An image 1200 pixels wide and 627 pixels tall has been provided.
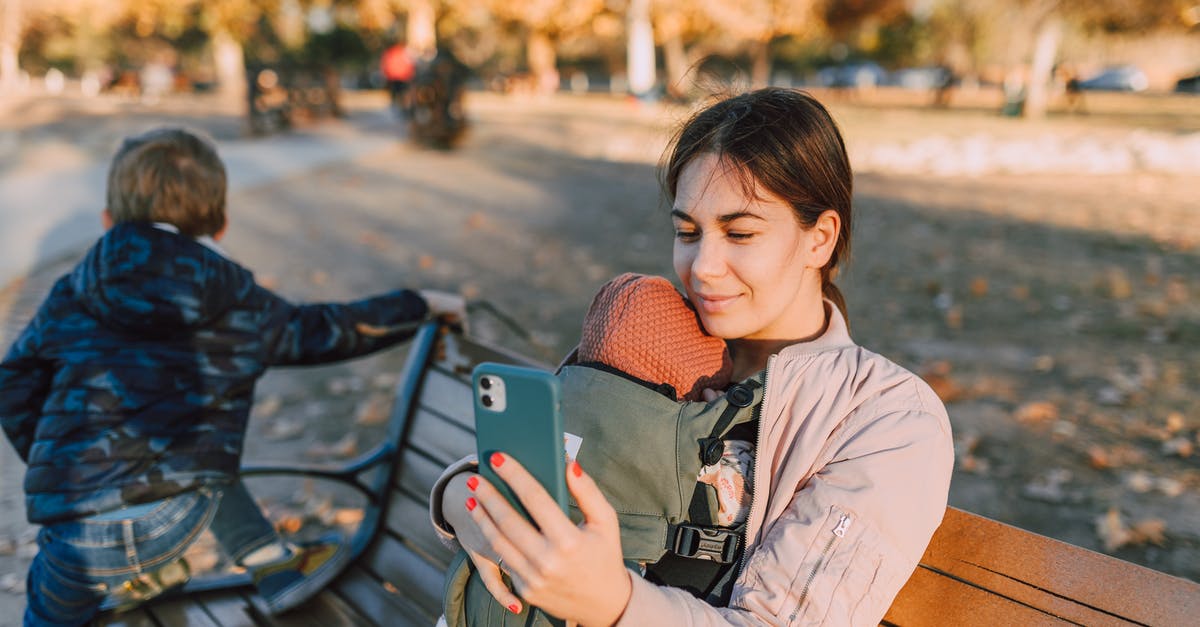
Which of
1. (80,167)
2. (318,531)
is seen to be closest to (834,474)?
(318,531)

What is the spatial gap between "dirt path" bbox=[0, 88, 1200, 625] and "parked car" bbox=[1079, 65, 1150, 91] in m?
43.8

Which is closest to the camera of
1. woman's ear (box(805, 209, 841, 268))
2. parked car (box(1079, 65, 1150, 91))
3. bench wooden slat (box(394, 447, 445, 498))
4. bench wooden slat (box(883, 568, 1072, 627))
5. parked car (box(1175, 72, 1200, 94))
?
bench wooden slat (box(883, 568, 1072, 627))

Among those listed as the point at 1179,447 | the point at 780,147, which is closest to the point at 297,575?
the point at 780,147

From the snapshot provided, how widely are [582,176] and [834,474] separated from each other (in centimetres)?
1313

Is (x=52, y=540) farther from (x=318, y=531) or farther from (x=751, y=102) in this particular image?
(x=751, y=102)

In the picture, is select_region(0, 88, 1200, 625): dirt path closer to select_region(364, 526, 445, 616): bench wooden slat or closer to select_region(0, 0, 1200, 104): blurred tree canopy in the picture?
select_region(364, 526, 445, 616): bench wooden slat

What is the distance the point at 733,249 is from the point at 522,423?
69 cm

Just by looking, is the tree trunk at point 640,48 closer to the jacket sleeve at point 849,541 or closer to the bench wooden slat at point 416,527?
the bench wooden slat at point 416,527

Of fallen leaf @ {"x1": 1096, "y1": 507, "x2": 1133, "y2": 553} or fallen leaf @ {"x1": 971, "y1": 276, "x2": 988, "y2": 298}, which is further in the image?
fallen leaf @ {"x1": 971, "y1": 276, "x2": 988, "y2": 298}

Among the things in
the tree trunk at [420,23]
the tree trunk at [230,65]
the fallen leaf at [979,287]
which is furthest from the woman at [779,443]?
the tree trunk at [230,65]

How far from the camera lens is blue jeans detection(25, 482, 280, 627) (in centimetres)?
230

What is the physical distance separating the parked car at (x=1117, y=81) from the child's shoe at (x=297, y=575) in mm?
57477

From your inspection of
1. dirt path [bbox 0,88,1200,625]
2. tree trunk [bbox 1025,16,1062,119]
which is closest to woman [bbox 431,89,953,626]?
dirt path [bbox 0,88,1200,625]

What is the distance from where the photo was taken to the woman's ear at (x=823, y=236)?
5.81ft
